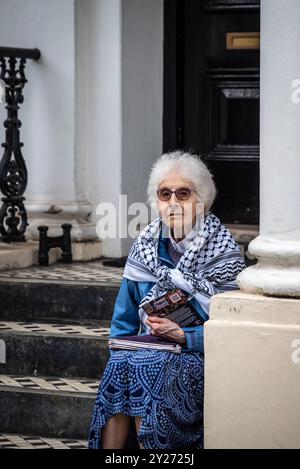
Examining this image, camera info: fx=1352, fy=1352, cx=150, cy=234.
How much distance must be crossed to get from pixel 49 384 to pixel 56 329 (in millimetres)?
509

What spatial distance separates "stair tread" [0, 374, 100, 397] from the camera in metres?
6.55

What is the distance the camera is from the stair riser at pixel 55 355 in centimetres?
675

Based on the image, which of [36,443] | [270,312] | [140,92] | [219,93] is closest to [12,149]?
[140,92]

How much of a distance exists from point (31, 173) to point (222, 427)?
335 cm

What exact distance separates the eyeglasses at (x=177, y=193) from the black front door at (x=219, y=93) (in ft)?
8.08

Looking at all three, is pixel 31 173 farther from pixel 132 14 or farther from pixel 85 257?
pixel 132 14

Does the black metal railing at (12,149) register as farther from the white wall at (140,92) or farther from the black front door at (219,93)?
the black front door at (219,93)

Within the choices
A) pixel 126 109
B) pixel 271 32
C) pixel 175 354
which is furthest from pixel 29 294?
pixel 271 32

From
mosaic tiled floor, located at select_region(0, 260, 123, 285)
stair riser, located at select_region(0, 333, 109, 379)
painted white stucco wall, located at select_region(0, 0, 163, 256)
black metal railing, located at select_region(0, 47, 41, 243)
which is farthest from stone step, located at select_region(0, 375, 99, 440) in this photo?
painted white stucco wall, located at select_region(0, 0, 163, 256)

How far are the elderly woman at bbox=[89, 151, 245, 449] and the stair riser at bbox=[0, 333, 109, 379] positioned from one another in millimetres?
945

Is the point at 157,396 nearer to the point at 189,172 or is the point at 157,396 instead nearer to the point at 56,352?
the point at 189,172

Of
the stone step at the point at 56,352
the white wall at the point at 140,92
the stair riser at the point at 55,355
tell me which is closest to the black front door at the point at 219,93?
the white wall at the point at 140,92

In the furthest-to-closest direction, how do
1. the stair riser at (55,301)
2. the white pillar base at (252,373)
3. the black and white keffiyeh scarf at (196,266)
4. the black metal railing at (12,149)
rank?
the black metal railing at (12,149), the stair riser at (55,301), the black and white keffiyeh scarf at (196,266), the white pillar base at (252,373)

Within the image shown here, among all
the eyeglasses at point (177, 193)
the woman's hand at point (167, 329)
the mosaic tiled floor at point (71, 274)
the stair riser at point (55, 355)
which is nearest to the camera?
the woman's hand at point (167, 329)
